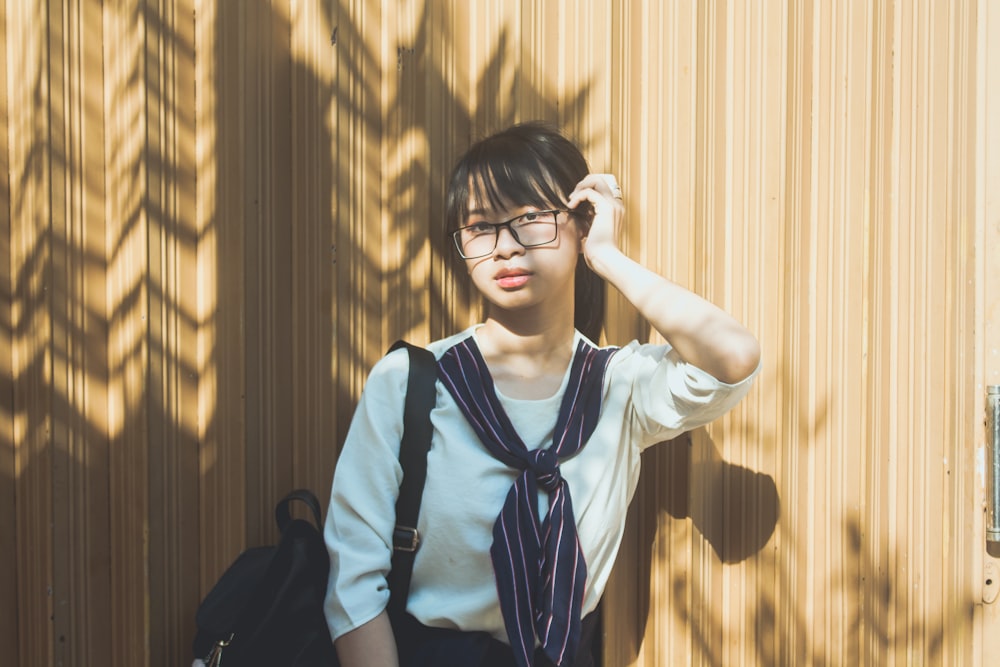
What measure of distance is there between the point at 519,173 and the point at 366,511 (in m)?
0.86

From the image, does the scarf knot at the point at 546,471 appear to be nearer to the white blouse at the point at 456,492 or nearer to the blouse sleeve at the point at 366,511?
the white blouse at the point at 456,492

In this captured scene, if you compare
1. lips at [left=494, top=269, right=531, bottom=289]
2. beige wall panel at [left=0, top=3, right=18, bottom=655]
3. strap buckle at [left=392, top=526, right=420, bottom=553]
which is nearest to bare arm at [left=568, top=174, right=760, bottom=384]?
lips at [left=494, top=269, right=531, bottom=289]

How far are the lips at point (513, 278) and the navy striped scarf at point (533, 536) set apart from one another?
0.23 m

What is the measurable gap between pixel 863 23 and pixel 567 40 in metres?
0.83

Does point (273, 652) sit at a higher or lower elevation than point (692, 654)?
higher

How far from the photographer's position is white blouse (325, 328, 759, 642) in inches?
75.5

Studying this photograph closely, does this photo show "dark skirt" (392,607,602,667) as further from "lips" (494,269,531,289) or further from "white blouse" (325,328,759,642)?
"lips" (494,269,531,289)

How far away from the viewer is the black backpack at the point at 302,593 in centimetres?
197

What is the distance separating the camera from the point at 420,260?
245 centimetres

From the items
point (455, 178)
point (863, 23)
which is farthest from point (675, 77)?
point (455, 178)

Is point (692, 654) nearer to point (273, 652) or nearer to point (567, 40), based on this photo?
point (273, 652)

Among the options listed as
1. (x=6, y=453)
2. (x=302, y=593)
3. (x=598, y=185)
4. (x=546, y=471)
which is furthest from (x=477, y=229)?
(x=6, y=453)

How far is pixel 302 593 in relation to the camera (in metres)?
2.00

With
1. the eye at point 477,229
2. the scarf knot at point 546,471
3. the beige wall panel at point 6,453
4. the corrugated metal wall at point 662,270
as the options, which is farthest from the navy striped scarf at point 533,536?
the beige wall panel at point 6,453
